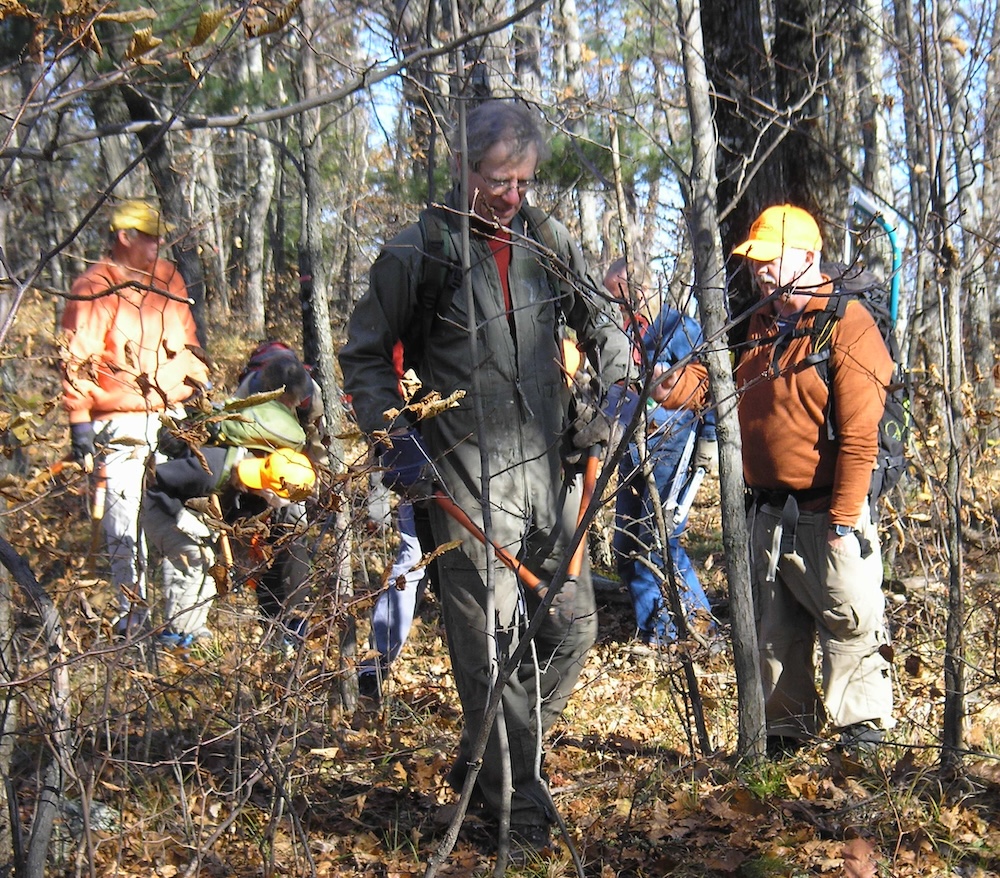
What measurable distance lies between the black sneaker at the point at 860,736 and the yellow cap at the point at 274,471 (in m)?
2.21

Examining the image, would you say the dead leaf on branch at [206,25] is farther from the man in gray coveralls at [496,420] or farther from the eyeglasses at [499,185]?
the eyeglasses at [499,185]

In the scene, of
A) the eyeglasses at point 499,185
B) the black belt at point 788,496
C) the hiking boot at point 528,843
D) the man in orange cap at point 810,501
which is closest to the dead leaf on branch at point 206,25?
the eyeglasses at point 499,185

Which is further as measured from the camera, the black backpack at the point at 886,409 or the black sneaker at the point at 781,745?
the black sneaker at the point at 781,745

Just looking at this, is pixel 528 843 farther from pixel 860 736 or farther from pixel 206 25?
pixel 206 25

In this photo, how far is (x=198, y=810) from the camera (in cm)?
395

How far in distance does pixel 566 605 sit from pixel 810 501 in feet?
3.81

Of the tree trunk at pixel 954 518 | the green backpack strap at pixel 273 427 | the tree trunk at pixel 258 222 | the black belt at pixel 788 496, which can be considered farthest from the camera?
the tree trunk at pixel 258 222

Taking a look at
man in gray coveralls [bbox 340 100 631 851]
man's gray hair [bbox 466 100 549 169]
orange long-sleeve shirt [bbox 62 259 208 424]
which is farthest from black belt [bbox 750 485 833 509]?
orange long-sleeve shirt [bbox 62 259 208 424]

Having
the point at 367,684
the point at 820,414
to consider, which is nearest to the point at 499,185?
the point at 820,414

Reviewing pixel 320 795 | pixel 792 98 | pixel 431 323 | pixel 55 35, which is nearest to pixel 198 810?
pixel 320 795

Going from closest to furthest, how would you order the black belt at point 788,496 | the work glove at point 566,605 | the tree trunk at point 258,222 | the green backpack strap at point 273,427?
the work glove at point 566,605
the black belt at point 788,496
the green backpack strap at point 273,427
the tree trunk at point 258,222

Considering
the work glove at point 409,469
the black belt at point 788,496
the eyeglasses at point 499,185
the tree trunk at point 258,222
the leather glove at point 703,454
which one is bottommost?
the work glove at point 409,469

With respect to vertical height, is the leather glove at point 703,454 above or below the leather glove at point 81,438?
above

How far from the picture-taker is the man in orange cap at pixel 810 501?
3.98 metres
